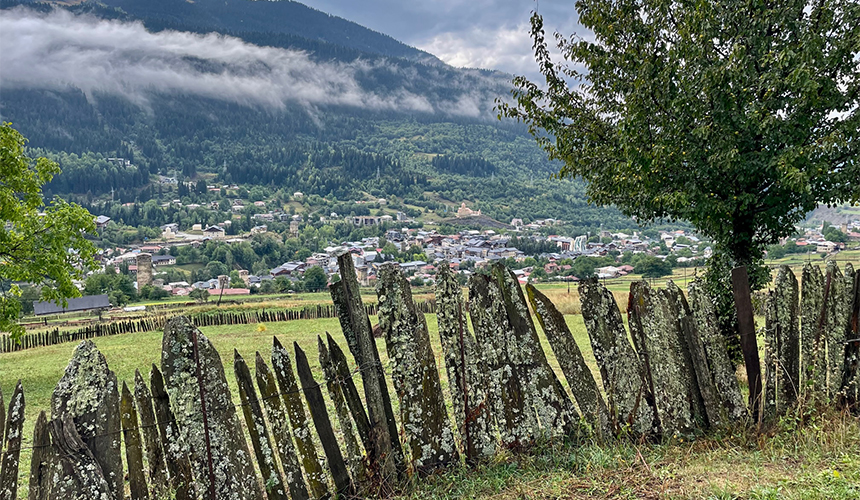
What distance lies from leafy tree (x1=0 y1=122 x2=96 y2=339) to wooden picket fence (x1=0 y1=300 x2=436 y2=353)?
1579 centimetres

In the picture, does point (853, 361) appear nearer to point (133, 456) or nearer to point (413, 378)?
point (413, 378)

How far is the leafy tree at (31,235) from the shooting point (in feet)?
40.4

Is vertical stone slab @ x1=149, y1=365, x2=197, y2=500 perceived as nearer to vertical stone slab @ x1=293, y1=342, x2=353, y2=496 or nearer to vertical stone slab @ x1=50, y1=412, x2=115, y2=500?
vertical stone slab @ x1=50, y1=412, x2=115, y2=500

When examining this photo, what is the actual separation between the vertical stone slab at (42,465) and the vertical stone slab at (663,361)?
A: 3.90 meters

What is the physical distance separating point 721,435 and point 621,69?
5.28 metres

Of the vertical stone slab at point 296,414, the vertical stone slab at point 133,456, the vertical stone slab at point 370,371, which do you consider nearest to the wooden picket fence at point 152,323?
the vertical stone slab at point 370,371

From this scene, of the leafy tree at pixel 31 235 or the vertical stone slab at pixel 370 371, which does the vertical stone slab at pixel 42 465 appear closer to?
the vertical stone slab at pixel 370 371

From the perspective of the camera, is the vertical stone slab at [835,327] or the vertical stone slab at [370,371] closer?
the vertical stone slab at [370,371]

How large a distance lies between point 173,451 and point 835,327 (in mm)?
5479

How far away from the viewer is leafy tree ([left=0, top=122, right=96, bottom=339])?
40.4ft

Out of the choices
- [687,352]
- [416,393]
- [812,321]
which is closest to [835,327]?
[812,321]

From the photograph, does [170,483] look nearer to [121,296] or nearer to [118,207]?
[121,296]

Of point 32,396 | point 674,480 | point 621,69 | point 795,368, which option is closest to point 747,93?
point 621,69

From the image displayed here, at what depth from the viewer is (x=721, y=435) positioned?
12.9 ft
